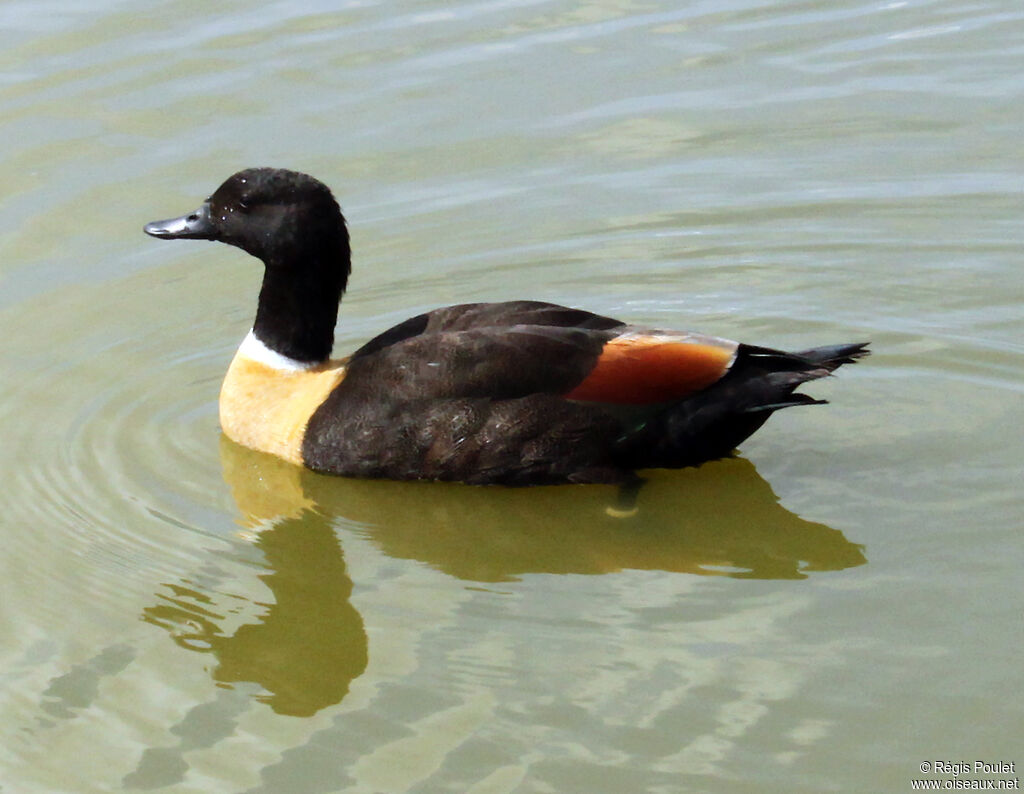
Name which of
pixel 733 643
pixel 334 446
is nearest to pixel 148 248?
pixel 334 446

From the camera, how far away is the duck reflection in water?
5922mm

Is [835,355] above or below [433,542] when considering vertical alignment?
above

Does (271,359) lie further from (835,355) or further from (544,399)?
(835,355)

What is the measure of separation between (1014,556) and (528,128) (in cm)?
500

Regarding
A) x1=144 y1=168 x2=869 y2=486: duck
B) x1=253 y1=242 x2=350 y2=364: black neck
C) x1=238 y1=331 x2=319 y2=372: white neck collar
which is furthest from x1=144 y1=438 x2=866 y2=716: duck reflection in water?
x1=253 y1=242 x2=350 y2=364: black neck

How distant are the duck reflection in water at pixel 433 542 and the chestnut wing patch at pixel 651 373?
0.45 m

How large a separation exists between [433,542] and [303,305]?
144 centimetres

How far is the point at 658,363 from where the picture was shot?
6.76 meters

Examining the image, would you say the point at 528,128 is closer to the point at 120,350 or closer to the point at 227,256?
the point at 227,256

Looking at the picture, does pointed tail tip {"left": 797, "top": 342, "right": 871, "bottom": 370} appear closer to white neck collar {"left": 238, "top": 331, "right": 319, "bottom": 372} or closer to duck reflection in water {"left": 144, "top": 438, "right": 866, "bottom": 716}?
duck reflection in water {"left": 144, "top": 438, "right": 866, "bottom": 716}

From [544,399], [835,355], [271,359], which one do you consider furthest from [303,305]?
[835,355]

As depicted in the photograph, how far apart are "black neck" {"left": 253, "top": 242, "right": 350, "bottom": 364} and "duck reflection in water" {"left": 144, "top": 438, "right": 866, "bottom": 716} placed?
56 centimetres

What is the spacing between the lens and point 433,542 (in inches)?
260

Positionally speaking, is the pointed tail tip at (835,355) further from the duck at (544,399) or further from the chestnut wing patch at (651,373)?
the chestnut wing patch at (651,373)
